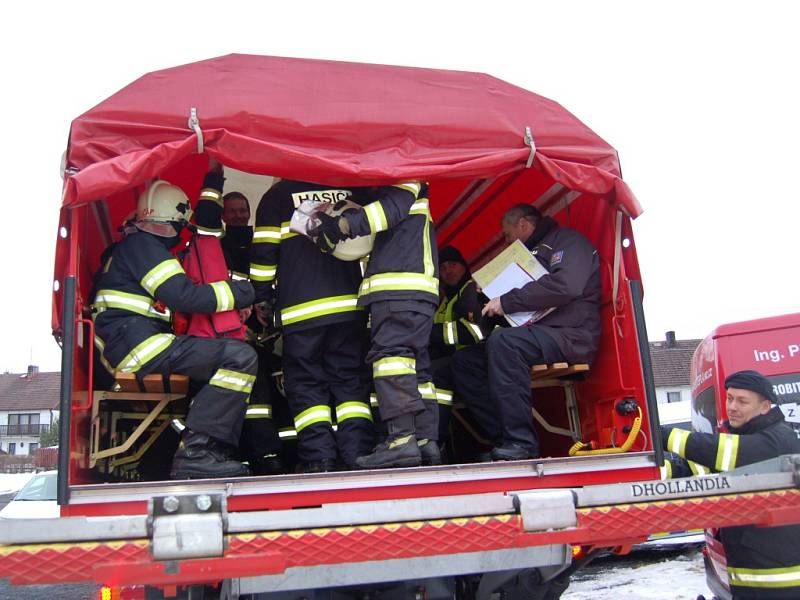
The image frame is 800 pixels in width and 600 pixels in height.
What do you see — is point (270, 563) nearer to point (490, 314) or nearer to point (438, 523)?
point (438, 523)

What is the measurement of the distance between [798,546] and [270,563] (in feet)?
9.08

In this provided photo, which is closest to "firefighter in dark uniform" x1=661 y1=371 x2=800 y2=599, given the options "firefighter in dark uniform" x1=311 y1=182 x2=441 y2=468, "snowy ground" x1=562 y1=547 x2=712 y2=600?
"firefighter in dark uniform" x1=311 y1=182 x2=441 y2=468

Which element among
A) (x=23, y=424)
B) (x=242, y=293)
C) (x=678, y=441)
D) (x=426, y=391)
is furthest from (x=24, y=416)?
(x=678, y=441)

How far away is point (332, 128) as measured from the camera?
3373 millimetres

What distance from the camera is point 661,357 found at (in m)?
38.1

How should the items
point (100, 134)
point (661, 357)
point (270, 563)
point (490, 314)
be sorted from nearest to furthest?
point (270, 563)
point (100, 134)
point (490, 314)
point (661, 357)

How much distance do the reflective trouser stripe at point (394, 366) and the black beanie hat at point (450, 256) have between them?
182 centimetres

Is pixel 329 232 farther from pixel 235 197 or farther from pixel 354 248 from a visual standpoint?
pixel 235 197

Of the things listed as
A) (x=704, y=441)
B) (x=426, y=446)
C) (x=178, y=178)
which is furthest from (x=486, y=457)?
(x=178, y=178)

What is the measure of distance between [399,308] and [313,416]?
2.50 ft

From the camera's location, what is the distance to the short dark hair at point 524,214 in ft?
14.5

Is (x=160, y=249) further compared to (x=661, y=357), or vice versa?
(x=661, y=357)

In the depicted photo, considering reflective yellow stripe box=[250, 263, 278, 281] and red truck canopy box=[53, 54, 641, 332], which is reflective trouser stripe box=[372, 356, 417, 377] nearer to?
red truck canopy box=[53, 54, 641, 332]

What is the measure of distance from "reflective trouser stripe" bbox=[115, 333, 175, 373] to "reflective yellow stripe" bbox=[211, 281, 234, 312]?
0.32 metres
